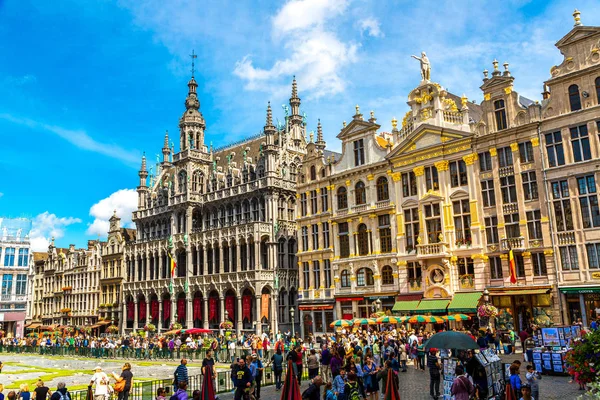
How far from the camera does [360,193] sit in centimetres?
4628

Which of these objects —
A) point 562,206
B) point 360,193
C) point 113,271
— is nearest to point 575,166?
point 562,206

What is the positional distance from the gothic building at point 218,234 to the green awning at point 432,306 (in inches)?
741

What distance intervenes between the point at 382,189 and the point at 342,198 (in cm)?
432

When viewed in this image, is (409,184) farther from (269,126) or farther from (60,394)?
(60,394)

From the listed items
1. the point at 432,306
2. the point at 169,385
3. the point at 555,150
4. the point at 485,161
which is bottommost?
the point at 169,385

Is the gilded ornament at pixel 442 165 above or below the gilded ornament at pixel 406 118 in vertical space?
below

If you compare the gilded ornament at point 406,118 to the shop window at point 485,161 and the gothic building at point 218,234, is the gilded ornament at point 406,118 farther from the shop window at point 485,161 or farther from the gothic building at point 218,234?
the gothic building at point 218,234

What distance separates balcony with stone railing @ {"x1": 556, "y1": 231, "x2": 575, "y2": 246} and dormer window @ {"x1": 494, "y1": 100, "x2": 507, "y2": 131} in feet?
27.7

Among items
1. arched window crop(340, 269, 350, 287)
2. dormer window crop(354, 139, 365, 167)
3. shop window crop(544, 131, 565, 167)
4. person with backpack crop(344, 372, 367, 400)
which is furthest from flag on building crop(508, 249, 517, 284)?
person with backpack crop(344, 372, 367, 400)

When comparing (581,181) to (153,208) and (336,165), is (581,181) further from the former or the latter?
(153,208)

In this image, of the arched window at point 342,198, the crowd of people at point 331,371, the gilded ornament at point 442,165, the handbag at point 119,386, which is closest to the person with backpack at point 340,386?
the crowd of people at point 331,371

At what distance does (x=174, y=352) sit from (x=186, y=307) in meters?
23.9

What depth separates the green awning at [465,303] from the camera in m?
36.3

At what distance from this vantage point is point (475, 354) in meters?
17.2
